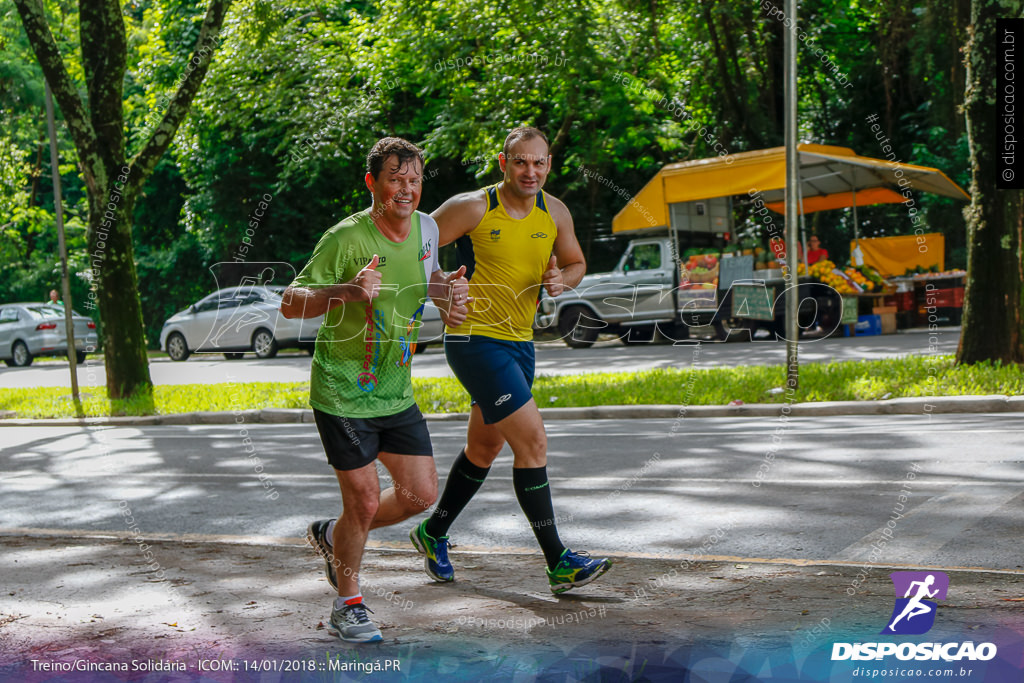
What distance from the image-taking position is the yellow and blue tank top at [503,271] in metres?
4.85

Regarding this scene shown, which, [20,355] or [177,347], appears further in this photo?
[20,355]

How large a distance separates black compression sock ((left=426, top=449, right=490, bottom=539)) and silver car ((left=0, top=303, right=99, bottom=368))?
25698 millimetres

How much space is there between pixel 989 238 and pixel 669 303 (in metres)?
9.64

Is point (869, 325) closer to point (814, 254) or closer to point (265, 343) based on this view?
point (814, 254)

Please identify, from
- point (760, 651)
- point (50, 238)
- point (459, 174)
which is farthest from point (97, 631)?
point (50, 238)

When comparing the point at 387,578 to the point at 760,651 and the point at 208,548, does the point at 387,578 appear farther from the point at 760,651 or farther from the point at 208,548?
the point at 760,651

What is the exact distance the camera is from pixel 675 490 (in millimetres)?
7059

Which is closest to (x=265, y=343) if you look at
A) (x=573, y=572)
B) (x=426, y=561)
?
(x=426, y=561)

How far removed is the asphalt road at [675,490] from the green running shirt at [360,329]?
6.22 feet

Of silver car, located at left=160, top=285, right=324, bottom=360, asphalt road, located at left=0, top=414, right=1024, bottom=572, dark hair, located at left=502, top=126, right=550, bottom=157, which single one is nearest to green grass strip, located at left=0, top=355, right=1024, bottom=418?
asphalt road, located at left=0, top=414, right=1024, bottom=572

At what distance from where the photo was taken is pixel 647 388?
496 inches

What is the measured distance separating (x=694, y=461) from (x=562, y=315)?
14.9 metres

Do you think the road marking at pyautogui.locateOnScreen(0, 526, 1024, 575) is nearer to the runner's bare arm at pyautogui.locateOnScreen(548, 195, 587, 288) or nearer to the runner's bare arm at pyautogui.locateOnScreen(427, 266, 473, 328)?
the runner's bare arm at pyautogui.locateOnScreen(548, 195, 587, 288)

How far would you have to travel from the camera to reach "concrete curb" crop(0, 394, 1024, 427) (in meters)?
10.5
